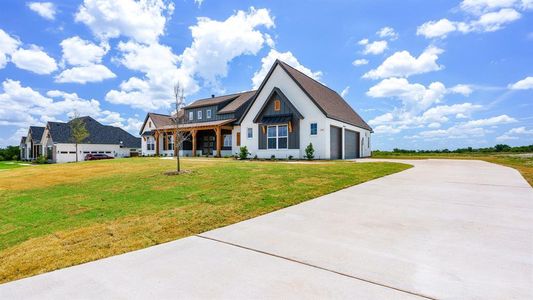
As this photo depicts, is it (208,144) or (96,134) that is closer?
(208,144)

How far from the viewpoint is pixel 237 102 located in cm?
3253

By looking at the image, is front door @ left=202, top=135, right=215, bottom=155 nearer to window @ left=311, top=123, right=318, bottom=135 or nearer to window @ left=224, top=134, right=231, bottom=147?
window @ left=224, top=134, right=231, bottom=147

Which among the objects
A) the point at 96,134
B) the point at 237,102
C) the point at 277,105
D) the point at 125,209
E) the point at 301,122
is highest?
the point at 237,102

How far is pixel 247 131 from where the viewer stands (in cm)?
2606

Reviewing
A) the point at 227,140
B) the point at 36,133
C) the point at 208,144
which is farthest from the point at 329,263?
the point at 36,133

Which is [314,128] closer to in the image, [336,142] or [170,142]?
[336,142]

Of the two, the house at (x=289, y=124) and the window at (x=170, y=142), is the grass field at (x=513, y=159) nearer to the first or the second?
the house at (x=289, y=124)

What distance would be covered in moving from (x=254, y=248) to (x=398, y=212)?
3.59 metres

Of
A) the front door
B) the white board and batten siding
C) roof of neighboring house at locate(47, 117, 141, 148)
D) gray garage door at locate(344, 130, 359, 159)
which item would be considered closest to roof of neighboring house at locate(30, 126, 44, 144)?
roof of neighboring house at locate(47, 117, 141, 148)

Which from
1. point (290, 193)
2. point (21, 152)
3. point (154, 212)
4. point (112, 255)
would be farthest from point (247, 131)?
point (21, 152)

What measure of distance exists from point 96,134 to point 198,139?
2476cm

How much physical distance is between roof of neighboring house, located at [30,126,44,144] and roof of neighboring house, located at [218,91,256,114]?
38.0 metres

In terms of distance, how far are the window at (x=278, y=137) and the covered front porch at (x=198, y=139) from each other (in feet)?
19.9

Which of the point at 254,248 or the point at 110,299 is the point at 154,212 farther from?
the point at 110,299
